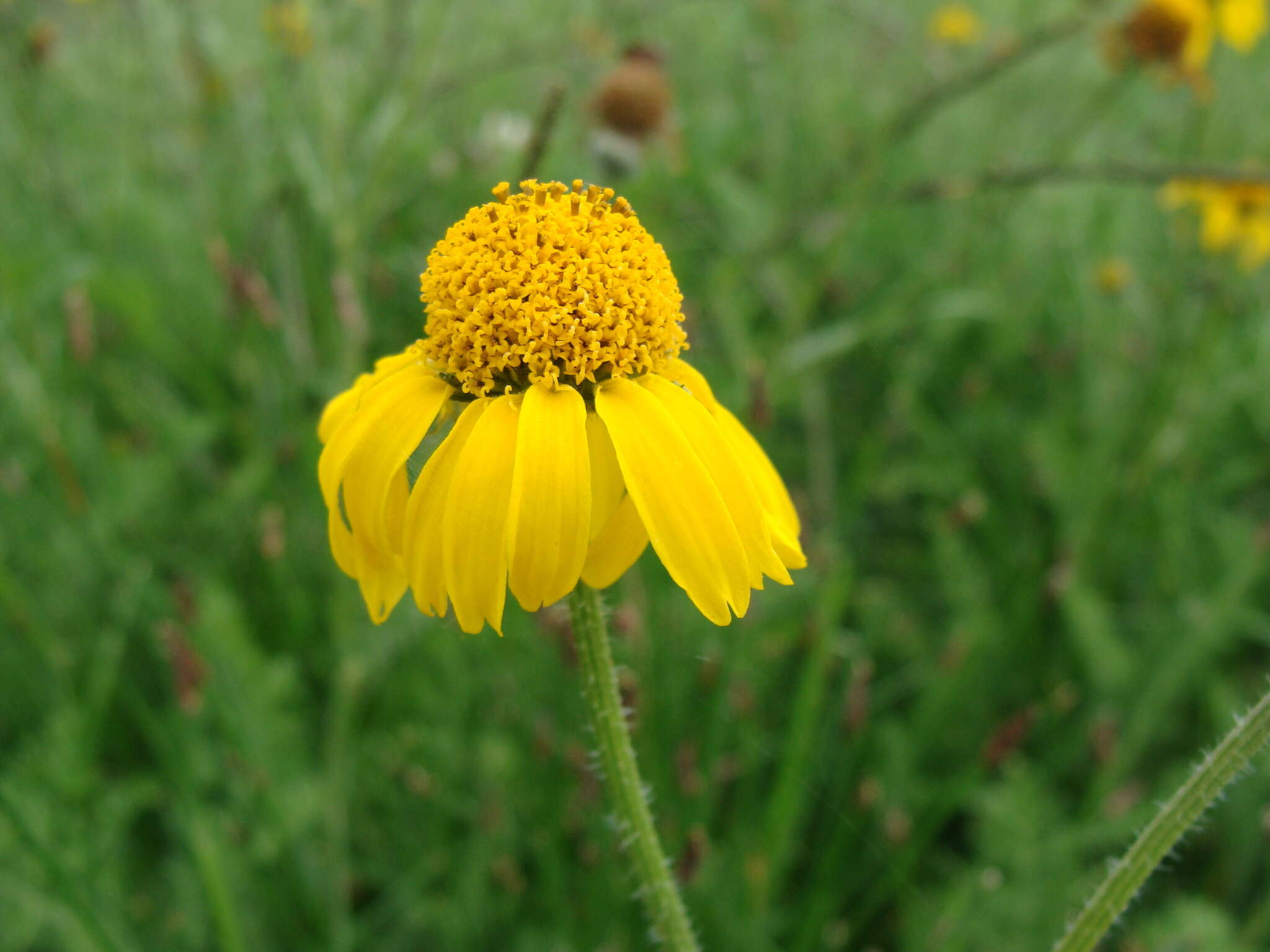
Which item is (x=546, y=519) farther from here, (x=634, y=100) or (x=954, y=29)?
(x=954, y=29)

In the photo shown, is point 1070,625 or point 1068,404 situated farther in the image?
point 1068,404

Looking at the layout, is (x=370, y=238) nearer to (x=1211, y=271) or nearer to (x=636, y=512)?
(x=636, y=512)

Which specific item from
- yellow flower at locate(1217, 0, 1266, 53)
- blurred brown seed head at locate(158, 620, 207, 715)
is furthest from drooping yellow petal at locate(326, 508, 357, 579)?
yellow flower at locate(1217, 0, 1266, 53)

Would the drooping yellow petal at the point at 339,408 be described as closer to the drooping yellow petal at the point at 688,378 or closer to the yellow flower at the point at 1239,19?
the drooping yellow petal at the point at 688,378

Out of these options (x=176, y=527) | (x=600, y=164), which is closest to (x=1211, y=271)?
(x=600, y=164)

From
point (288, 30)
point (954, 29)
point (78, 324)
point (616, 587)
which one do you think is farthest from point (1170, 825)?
point (954, 29)

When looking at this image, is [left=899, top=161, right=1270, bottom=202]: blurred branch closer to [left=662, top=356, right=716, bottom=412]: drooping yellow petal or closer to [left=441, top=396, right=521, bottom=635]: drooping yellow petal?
[left=662, top=356, right=716, bottom=412]: drooping yellow petal
